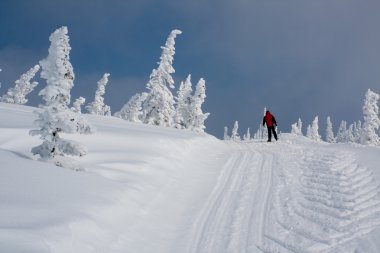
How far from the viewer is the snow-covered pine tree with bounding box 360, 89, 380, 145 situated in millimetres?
60062

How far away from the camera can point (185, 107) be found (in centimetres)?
5428

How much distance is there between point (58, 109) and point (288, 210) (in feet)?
21.8

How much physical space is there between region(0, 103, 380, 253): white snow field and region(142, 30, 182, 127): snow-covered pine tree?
1006 inches

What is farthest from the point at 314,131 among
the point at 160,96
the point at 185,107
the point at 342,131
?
the point at 160,96

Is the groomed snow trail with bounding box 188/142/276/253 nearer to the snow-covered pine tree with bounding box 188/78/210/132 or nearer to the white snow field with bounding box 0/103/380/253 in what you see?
the white snow field with bounding box 0/103/380/253

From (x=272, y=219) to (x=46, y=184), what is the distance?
17.1 ft

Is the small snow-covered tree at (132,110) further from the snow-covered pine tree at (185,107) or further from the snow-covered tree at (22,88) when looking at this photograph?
the snow-covered tree at (22,88)

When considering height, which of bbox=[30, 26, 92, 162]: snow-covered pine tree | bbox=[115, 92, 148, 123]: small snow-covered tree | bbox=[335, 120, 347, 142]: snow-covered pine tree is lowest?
bbox=[30, 26, 92, 162]: snow-covered pine tree

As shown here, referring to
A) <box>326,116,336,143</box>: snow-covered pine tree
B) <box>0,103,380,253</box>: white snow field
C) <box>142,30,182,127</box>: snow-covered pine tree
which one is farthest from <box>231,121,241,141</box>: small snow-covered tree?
<box>0,103,380,253</box>: white snow field

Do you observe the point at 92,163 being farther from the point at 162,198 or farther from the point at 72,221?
the point at 72,221

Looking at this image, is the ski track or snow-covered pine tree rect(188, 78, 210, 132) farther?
snow-covered pine tree rect(188, 78, 210, 132)

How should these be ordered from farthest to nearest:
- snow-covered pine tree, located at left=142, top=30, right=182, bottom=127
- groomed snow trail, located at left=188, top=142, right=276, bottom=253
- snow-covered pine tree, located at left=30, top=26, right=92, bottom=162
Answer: snow-covered pine tree, located at left=142, top=30, right=182, bottom=127, snow-covered pine tree, located at left=30, top=26, right=92, bottom=162, groomed snow trail, located at left=188, top=142, right=276, bottom=253

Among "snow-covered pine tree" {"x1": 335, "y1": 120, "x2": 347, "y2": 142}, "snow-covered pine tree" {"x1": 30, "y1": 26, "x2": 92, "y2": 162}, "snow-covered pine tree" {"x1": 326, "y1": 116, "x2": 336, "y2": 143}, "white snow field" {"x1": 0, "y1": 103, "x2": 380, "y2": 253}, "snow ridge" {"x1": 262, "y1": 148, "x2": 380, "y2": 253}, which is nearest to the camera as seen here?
"white snow field" {"x1": 0, "y1": 103, "x2": 380, "y2": 253}

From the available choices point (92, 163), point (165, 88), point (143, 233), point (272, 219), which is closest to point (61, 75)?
point (92, 163)
